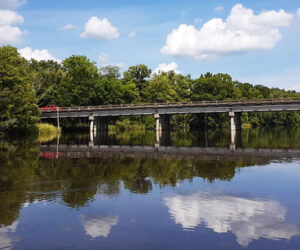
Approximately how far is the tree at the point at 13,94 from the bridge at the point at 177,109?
18.3 metres

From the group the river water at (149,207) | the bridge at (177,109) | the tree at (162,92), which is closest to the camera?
the river water at (149,207)

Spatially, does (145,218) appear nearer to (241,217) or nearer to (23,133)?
(241,217)

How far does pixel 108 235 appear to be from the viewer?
12781 mm

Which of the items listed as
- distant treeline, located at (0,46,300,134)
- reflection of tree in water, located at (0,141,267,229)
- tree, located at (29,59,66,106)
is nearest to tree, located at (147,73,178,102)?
distant treeline, located at (0,46,300,134)

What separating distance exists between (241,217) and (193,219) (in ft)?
7.13

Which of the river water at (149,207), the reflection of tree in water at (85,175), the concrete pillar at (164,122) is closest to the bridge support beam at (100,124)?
the concrete pillar at (164,122)

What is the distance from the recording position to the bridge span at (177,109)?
68625mm

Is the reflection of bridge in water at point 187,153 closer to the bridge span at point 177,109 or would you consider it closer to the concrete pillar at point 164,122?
the bridge span at point 177,109

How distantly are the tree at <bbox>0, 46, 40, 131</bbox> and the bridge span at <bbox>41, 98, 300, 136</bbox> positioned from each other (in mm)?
18312

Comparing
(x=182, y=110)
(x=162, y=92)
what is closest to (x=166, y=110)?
(x=182, y=110)

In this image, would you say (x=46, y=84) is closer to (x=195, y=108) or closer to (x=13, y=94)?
(x=13, y=94)

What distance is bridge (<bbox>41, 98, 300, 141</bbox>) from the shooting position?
225ft

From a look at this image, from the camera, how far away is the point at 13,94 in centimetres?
6272

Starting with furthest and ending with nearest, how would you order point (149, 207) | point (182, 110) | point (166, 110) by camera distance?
point (166, 110) < point (182, 110) < point (149, 207)
